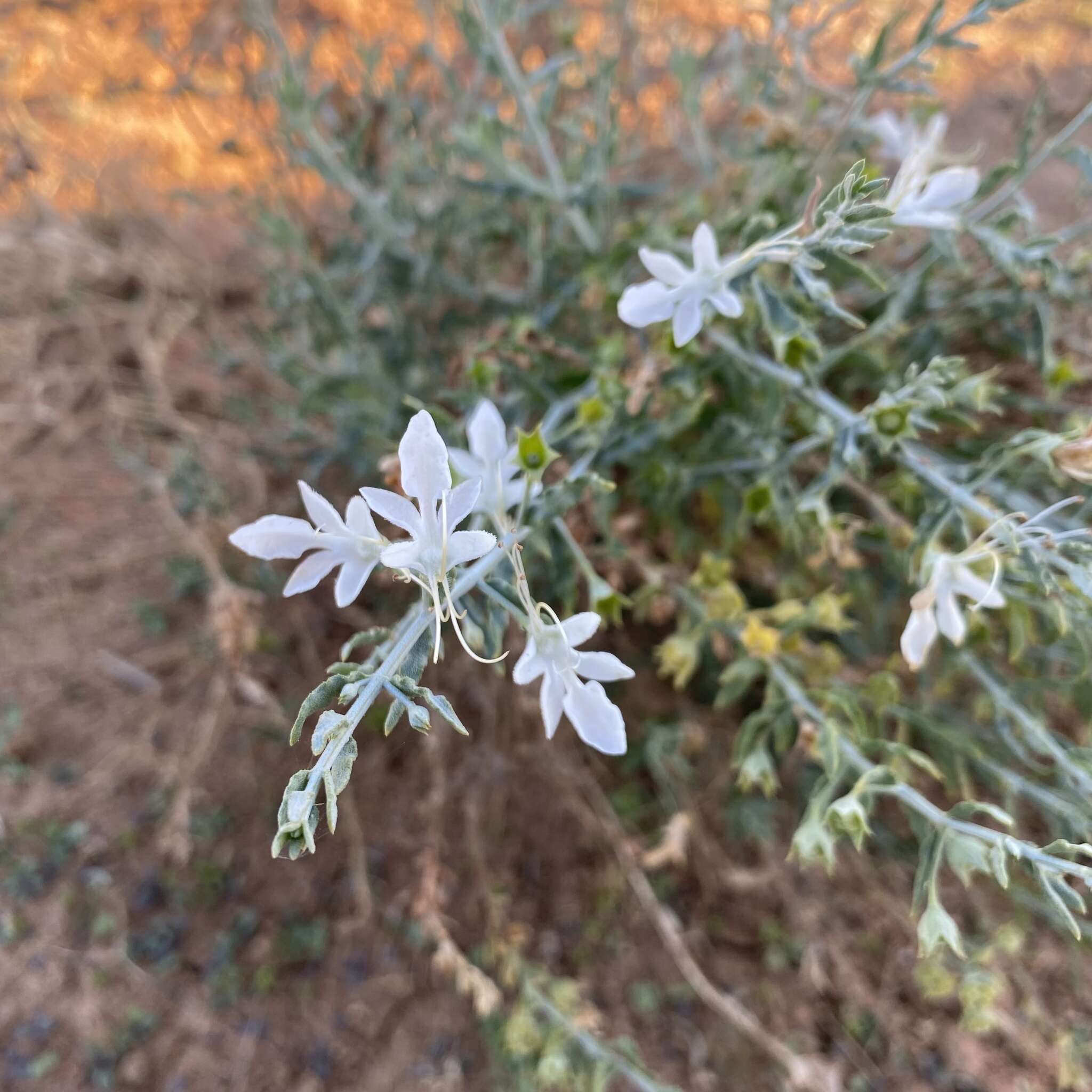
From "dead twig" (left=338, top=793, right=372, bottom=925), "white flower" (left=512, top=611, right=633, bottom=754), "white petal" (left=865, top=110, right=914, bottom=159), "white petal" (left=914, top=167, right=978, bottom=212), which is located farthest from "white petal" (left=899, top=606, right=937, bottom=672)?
"dead twig" (left=338, top=793, right=372, bottom=925)

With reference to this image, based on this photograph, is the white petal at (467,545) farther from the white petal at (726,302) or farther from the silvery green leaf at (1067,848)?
the silvery green leaf at (1067,848)

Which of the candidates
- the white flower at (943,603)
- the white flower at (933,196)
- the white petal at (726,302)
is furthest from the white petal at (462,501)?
the white flower at (933,196)

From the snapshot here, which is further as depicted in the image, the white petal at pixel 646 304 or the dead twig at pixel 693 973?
the dead twig at pixel 693 973

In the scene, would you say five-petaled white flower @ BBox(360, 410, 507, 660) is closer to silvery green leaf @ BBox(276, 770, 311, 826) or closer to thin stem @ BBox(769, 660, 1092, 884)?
silvery green leaf @ BBox(276, 770, 311, 826)

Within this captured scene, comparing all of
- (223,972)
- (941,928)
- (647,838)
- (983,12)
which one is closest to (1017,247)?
(983,12)

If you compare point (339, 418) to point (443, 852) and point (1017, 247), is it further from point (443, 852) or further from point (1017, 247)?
point (1017, 247)

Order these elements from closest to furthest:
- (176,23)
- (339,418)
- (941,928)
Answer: (941,928) → (339,418) → (176,23)
